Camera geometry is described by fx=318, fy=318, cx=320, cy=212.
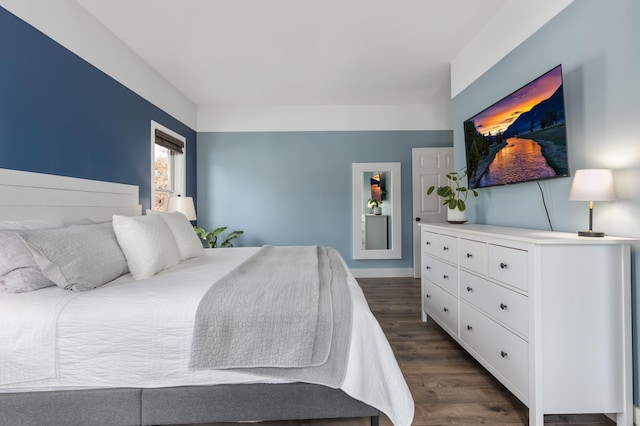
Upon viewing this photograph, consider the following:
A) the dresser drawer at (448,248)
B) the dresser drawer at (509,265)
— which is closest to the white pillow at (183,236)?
the dresser drawer at (448,248)

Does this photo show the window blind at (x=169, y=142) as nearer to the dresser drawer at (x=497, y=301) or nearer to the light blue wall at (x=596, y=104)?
the dresser drawer at (x=497, y=301)

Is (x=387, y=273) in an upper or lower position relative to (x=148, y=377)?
lower

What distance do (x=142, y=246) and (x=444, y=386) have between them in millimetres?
1959

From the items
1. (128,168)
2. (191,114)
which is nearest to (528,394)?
(128,168)

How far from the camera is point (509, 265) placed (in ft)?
5.53

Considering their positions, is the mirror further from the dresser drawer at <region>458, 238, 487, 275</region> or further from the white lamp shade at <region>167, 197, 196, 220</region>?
the dresser drawer at <region>458, 238, 487, 275</region>

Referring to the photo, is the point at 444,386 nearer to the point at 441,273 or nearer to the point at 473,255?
the point at 473,255

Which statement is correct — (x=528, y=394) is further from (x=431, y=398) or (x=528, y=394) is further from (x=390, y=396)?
(x=390, y=396)

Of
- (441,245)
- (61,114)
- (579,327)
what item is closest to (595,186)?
(579,327)

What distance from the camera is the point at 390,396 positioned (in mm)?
1263

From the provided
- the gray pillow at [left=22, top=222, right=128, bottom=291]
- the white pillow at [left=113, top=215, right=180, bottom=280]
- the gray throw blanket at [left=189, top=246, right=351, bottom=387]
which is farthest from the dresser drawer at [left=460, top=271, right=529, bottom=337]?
the gray pillow at [left=22, top=222, right=128, bottom=291]

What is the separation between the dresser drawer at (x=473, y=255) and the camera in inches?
76.9

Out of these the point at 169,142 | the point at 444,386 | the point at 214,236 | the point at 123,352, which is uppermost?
the point at 169,142

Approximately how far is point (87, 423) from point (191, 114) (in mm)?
4199
